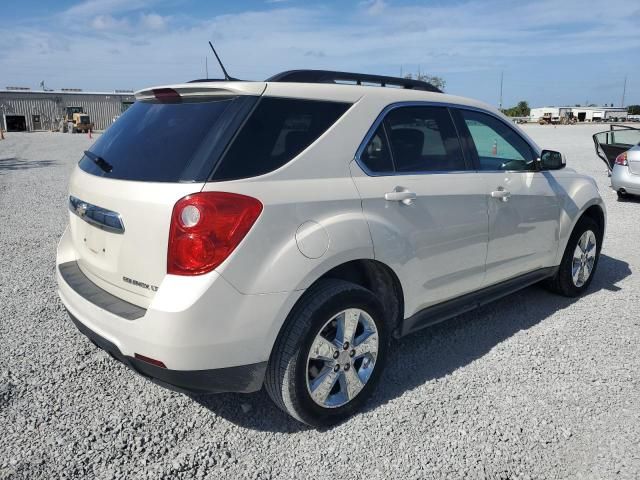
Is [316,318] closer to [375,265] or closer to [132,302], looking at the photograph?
[375,265]

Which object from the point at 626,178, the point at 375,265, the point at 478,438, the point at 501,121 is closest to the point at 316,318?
the point at 375,265

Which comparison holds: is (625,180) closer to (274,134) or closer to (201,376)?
(274,134)

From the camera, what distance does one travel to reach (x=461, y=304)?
3.60 metres

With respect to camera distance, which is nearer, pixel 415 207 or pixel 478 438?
pixel 478 438

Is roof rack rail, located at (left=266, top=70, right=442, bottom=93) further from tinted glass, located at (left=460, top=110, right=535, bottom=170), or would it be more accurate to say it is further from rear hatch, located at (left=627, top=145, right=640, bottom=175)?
rear hatch, located at (left=627, top=145, right=640, bottom=175)

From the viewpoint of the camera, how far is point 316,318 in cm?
260

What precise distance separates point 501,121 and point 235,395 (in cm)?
284

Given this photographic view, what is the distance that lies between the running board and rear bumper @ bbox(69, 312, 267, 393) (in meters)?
1.09

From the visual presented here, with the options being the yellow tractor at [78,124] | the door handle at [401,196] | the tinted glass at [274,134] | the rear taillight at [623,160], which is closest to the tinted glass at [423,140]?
the door handle at [401,196]

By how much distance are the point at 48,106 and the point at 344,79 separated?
67.6 m

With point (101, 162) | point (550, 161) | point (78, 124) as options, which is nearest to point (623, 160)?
point (550, 161)

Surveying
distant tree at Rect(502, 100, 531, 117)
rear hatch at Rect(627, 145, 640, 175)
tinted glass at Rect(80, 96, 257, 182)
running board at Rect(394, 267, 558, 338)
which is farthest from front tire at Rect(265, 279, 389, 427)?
distant tree at Rect(502, 100, 531, 117)

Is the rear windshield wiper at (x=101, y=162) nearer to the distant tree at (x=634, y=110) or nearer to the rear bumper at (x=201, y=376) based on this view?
the rear bumper at (x=201, y=376)

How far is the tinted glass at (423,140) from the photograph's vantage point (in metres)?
3.14
